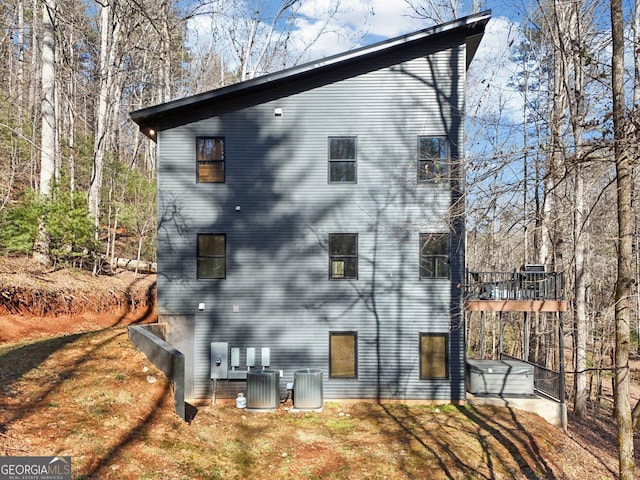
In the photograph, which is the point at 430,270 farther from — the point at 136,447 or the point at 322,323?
the point at 136,447

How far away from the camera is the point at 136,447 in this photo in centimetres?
639

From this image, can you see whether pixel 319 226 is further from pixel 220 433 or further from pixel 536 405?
pixel 536 405

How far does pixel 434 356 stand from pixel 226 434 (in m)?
5.60

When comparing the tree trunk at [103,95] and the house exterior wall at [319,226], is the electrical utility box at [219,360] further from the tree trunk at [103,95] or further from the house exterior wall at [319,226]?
the tree trunk at [103,95]

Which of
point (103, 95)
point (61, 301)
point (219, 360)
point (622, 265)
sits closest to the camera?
point (622, 265)

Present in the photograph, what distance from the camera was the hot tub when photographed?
34.4 ft

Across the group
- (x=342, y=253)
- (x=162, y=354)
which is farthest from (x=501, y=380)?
(x=162, y=354)

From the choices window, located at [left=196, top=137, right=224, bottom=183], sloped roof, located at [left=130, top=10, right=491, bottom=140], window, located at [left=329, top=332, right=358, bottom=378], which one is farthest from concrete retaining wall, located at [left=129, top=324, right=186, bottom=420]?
sloped roof, located at [left=130, top=10, right=491, bottom=140]

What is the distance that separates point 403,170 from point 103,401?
28.6ft

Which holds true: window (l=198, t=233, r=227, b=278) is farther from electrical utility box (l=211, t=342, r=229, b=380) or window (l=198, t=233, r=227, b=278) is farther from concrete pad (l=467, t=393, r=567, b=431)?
concrete pad (l=467, t=393, r=567, b=431)

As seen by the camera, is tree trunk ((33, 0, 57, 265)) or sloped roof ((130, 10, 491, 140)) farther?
tree trunk ((33, 0, 57, 265))

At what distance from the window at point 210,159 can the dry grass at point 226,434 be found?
4806 mm

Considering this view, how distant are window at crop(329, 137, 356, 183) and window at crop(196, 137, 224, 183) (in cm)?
303

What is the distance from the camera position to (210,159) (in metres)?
10.9
